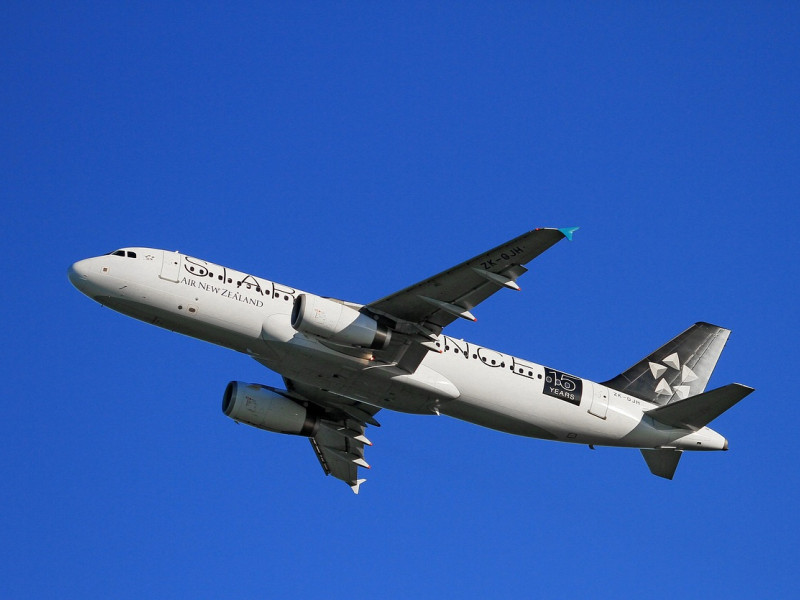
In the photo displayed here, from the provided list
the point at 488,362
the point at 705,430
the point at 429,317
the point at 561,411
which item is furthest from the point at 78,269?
the point at 705,430

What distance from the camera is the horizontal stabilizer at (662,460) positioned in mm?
45188

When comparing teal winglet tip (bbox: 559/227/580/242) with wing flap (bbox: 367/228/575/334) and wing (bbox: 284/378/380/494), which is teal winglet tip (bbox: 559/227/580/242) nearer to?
wing flap (bbox: 367/228/575/334)

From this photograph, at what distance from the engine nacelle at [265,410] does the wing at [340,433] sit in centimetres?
64

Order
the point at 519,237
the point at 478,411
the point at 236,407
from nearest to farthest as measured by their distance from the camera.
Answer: the point at 519,237, the point at 478,411, the point at 236,407

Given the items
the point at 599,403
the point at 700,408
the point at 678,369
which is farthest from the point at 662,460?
the point at 678,369

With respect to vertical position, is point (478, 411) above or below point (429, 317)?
below

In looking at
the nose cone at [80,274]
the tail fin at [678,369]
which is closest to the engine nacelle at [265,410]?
the nose cone at [80,274]

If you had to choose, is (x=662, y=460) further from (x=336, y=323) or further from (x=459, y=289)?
(x=336, y=323)

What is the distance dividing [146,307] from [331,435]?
12902mm

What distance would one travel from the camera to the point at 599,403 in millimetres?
43938

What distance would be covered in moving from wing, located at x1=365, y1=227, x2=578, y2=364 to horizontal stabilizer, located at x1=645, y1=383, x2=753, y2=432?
10.5m

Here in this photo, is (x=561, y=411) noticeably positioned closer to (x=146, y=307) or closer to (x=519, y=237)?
(x=519, y=237)

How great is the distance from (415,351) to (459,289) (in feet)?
12.0

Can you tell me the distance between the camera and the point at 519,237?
3594cm
